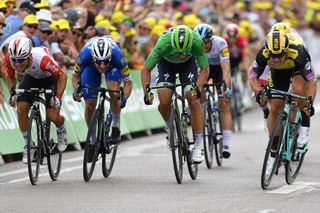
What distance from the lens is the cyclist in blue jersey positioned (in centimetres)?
1258

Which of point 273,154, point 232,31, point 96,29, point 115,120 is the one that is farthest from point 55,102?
point 232,31

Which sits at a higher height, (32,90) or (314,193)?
(32,90)

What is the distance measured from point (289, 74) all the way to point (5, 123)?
475cm

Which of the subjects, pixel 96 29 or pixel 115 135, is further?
pixel 96 29

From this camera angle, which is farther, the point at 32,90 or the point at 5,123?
the point at 5,123

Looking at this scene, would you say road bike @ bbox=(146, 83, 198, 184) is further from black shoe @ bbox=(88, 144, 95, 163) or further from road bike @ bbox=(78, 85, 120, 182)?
black shoe @ bbox=(88, 144, 95, 163)

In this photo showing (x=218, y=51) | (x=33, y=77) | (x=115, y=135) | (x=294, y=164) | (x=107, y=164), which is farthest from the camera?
(x=218, y=51)

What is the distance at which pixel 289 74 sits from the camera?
42.1ft

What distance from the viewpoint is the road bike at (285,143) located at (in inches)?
457

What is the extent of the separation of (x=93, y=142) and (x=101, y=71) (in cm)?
84

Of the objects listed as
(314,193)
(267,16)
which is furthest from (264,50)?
(267,16)

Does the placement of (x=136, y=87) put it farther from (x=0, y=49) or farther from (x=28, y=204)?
(x=28, y=204)

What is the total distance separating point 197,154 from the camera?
13.0 meters

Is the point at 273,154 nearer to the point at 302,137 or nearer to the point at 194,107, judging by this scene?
the point at 302,137
